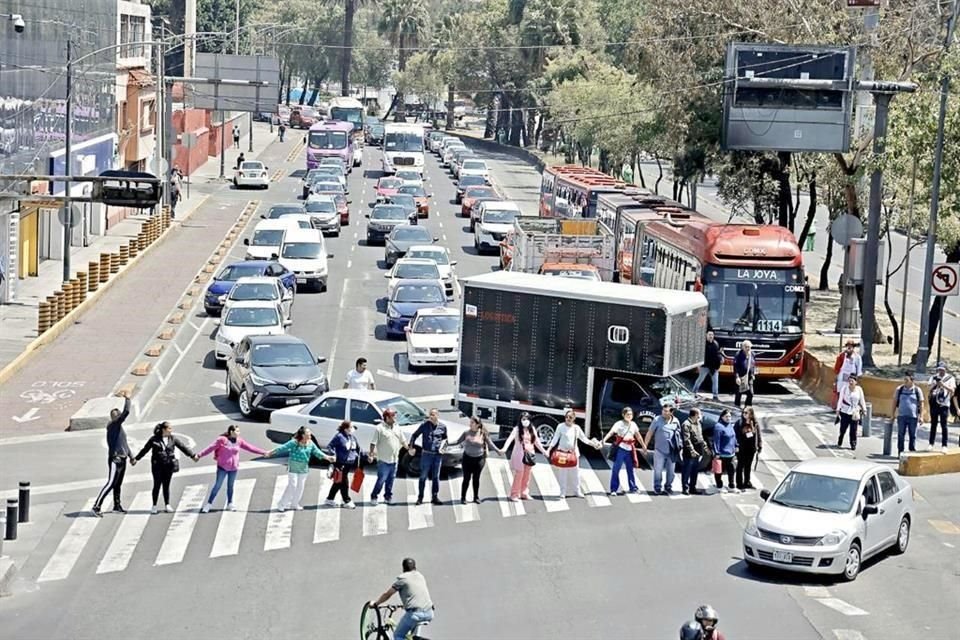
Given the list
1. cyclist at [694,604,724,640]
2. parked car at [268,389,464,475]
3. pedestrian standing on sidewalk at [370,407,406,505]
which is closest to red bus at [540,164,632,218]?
parked car at [268,389,464,475]

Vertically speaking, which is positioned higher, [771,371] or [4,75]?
[4,75]

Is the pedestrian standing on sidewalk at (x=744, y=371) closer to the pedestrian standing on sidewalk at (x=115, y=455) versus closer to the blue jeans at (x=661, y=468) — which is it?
the blue jeans at (x=661, y=468)

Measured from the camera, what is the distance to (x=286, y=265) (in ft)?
161

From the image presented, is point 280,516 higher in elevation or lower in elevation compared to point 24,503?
lower

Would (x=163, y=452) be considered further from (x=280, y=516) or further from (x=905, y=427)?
(x=905, y=427)

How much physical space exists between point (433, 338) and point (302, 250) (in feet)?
44.7

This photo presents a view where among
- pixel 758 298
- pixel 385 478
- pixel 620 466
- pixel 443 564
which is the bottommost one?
pixel 443 564

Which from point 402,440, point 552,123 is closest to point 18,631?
point 402,440

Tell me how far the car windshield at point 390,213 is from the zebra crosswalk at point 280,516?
34.5 meters

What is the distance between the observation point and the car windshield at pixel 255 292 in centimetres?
4088

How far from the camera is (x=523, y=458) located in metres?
25.1

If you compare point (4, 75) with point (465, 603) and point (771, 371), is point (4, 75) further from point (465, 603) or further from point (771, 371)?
point (465, 603)

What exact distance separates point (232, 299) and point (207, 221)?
2862 cm

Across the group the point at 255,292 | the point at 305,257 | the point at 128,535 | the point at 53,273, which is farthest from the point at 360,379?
the point at 53,273
